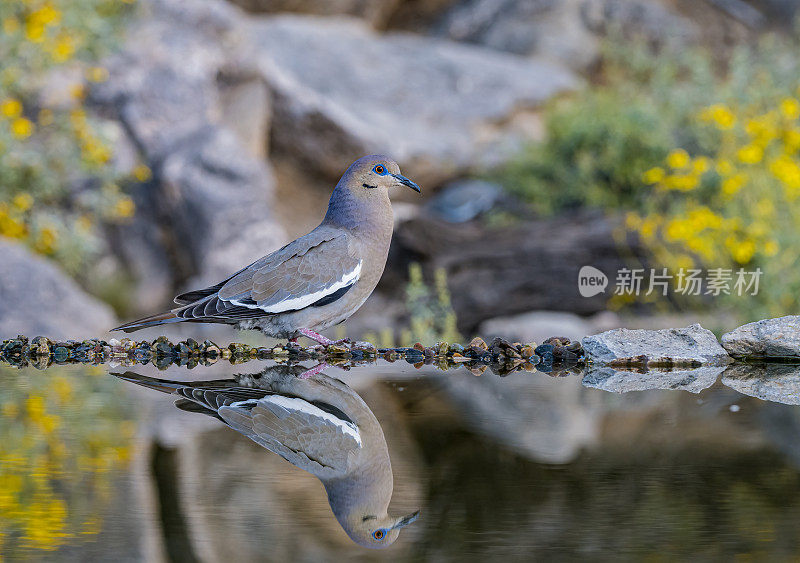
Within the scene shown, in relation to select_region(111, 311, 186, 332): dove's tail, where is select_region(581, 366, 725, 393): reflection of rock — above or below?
below

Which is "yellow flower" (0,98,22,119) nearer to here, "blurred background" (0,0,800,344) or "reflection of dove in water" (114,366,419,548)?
"blurred background" (0,0,800,344)

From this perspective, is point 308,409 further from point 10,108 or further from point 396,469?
point 10,108

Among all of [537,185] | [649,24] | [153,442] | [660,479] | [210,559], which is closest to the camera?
[210,559]

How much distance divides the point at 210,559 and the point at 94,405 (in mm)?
1614

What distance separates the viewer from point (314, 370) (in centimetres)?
374

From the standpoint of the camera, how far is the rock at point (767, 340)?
3.99 metres

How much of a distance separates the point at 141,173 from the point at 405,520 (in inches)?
246

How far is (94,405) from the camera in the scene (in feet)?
10.1

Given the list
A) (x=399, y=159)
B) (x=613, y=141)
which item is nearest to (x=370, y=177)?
(x=613, y=141)

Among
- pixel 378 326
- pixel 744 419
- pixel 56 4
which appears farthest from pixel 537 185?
pixel 744 419

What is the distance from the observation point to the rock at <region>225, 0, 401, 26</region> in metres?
11.3

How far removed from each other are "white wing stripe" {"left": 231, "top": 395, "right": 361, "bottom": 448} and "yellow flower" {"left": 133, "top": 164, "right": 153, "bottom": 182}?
4.94 m

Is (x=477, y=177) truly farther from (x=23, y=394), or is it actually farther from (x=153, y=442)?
(x=153, y=442)

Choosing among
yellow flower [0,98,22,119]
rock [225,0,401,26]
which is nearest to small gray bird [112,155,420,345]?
yellow flower [0,98,22,119]
